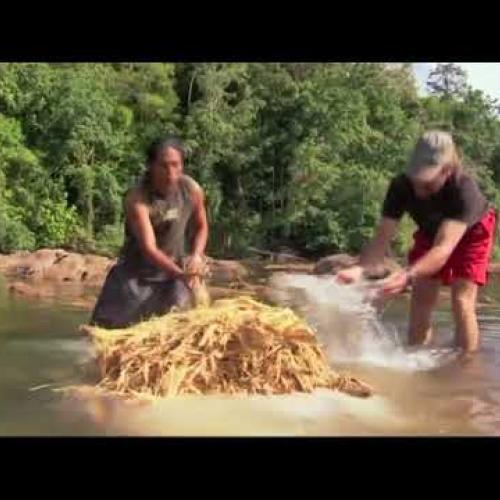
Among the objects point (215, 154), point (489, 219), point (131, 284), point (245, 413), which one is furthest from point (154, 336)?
point (489, 219)

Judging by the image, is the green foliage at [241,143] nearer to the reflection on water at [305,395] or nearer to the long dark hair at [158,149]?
the long dark hair at [158,149]

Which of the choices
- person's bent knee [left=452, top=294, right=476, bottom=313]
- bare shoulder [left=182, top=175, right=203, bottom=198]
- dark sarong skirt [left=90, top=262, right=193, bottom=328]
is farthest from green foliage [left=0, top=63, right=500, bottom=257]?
person's bent knee [left=452, top=294, right=476, bottom=313]

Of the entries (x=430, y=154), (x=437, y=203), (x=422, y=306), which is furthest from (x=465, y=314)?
(x=430, y=154)

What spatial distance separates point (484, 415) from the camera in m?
3.20

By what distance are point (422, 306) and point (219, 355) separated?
709mm

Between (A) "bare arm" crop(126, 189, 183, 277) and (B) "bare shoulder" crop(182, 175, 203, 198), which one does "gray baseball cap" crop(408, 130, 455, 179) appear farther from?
(A) "bare arm" crop(126, 189, 183, 277)

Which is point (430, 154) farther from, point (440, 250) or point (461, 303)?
point (461, 303)

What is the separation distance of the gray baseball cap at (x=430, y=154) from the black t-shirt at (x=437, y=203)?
0.05 meters

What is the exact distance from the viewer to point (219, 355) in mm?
3348

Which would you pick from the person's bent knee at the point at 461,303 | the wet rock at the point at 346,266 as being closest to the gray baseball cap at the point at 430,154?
the wet rock at the point at 346,266

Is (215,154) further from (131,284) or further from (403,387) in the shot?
(403,387)
